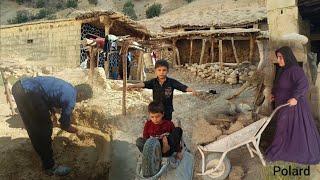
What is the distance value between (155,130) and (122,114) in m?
2.04

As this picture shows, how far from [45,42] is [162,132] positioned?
3.76 metres

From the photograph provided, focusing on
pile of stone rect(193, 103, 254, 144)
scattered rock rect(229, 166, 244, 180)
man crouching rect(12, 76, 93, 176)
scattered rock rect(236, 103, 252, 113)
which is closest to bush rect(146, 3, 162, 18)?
pile of stone rect(193, 103, 254, 144)

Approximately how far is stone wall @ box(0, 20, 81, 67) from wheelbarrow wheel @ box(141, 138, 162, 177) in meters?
3.32

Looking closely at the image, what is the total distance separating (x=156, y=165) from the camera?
320 cm

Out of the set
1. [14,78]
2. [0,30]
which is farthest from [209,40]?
[14,78]

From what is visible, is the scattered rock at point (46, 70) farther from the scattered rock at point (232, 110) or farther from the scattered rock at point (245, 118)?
the scattered rock at point (245, 118)

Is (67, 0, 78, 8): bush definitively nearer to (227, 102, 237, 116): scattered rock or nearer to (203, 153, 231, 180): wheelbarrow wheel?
(227, 102, 237, 116): scattered rock

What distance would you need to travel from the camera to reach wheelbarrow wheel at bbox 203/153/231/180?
3.89m

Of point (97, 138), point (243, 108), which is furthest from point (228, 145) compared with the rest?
point (97, 138)

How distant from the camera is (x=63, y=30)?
22.6ft

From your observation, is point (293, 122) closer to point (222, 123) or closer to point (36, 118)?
point (222, 123)

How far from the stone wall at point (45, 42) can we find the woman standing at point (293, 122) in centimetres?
337

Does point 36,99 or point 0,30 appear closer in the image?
point 36,99

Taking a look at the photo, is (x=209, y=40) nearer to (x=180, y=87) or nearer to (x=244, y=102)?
(x=244, y=102)
